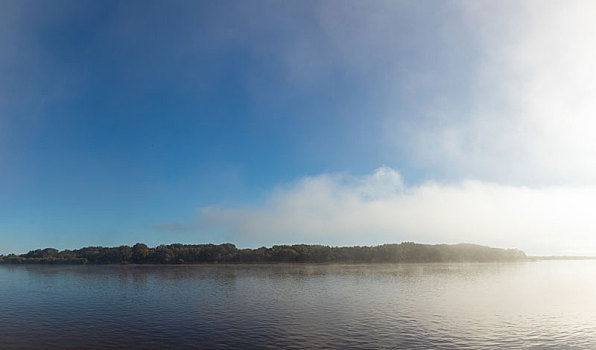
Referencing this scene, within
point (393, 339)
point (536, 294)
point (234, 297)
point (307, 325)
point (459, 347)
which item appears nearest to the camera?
point (459, 347)

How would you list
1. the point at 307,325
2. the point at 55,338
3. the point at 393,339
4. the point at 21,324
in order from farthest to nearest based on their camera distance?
the point at 21,324 → the point at 307,325 → the point at 55,338 → the point at 393,339

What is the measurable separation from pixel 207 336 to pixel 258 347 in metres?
7.94

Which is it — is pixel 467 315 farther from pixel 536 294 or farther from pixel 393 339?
pixel 536 294

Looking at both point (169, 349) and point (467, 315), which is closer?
point (169, 349)

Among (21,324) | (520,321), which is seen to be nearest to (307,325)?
(520,321)

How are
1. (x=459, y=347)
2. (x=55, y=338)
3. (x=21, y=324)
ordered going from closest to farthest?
(x=459, y=347), (x=55, y=338), (x=21, y=324)

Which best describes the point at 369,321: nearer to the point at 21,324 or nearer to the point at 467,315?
the point at 467,315

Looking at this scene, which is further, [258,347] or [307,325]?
[307,325]

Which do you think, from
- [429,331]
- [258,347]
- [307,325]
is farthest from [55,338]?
[429,331]

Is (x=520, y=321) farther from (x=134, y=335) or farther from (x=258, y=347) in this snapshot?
(x=134, y=335)

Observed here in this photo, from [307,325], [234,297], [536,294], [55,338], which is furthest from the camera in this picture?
[536,294]

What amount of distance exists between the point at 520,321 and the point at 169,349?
44081 mm

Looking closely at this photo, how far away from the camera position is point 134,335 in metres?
41.0

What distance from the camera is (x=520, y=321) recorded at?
1855 inches
